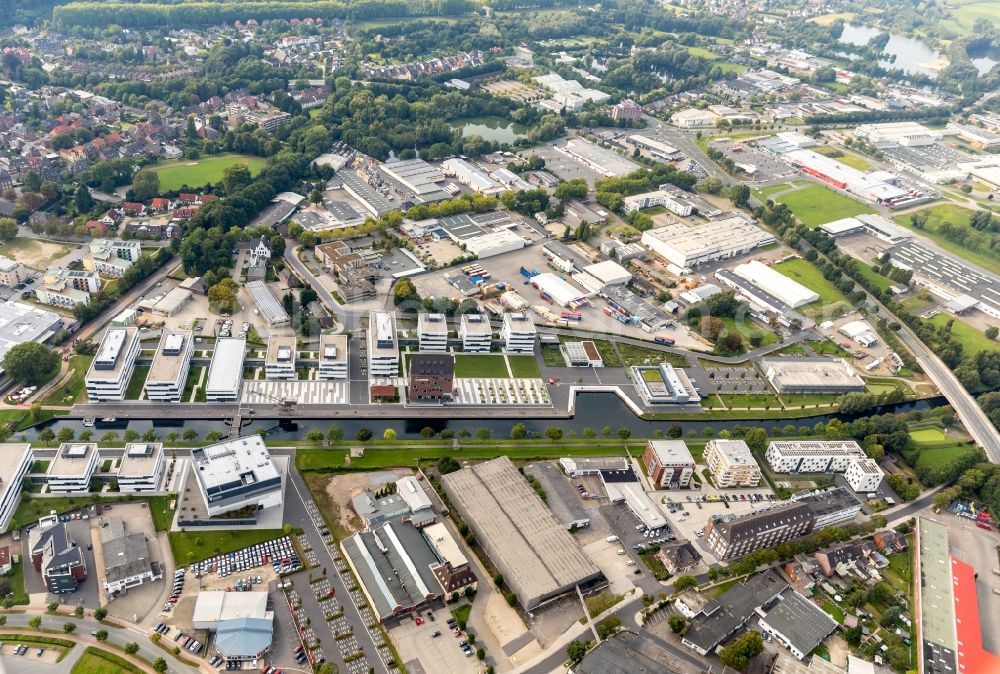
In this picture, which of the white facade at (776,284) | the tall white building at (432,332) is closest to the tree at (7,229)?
the tall white building at (432,332)

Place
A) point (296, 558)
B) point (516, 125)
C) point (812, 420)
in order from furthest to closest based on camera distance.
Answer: point (516, 125), point (812, 420), point (296, 558)

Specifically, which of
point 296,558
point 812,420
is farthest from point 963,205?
point 296,558

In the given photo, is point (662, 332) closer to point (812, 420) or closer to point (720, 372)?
point (720, 372)

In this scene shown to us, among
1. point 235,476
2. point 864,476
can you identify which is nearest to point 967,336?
point 864,476

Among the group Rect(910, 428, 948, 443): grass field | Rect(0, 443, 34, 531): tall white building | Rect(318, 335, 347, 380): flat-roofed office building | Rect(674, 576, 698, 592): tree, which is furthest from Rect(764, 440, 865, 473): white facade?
Rect(0, 443, 34, 531): tall white building

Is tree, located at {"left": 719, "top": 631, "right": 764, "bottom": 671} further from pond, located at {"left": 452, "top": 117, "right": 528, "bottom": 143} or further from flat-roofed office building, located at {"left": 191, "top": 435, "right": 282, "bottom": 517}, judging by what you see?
pond, located at {"left": 452, "top": 117, "right": 528, "bottom": 143}

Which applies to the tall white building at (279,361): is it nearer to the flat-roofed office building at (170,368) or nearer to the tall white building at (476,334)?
the flat-roofed office building at (170,368)
